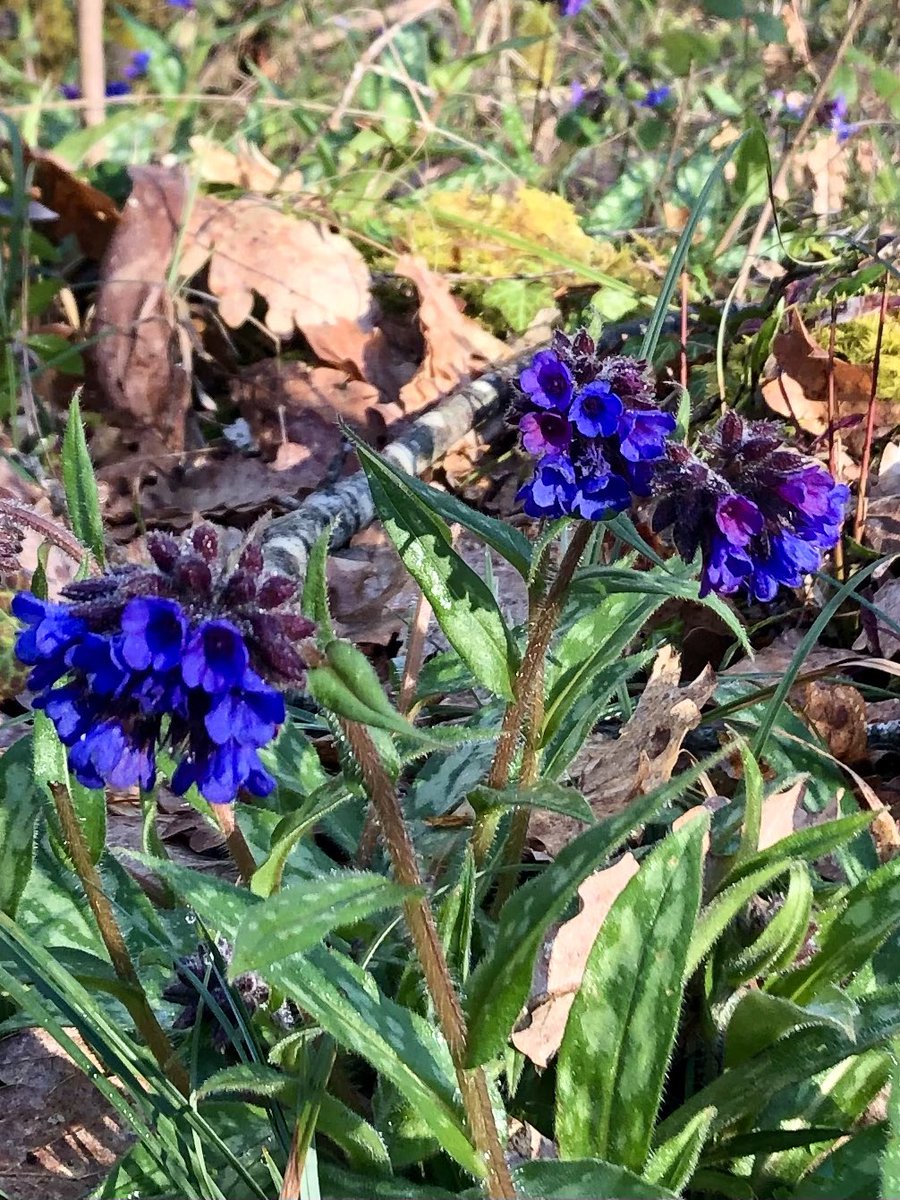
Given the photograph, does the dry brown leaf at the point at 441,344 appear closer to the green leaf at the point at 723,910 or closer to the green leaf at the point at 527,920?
the green leaf at the point at 723,910

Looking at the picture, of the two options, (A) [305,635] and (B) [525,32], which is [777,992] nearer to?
(A) [305,635]

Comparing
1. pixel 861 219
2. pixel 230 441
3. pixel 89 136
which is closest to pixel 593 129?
pixel 861 219

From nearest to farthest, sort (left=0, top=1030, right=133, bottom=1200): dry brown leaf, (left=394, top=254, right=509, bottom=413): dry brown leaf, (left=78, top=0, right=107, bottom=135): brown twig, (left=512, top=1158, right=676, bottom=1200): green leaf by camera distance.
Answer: (left=512, top=1158, right=676, bottom=1200): green leaf → (left=0, top=1030, right=133, bottom=1200): dry brown leaf → (left=394, top=254, right=509, bottom=413): dry brown leaf → (left=78, top=0, right=107, bottom=135): brown twig

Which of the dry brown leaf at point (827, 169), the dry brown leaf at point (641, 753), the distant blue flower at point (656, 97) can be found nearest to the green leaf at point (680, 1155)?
the dry brown leaf at point (641, 753)

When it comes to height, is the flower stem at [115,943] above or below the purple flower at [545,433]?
below

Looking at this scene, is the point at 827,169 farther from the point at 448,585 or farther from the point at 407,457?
the point at 448,585

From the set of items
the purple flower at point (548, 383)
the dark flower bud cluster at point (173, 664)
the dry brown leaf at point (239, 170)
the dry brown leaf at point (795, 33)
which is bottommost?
the dry brown leaf at point (239, 170)

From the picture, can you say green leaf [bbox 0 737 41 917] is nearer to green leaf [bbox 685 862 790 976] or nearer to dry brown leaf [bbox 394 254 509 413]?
green leaf [bbox 685 862 790 976]

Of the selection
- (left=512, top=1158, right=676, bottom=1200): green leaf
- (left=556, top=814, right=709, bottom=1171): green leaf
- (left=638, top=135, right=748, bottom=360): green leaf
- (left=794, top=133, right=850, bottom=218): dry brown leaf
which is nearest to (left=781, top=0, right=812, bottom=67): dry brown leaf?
(left=794, top=133, right=850, bottom=218): dry brown leaf
